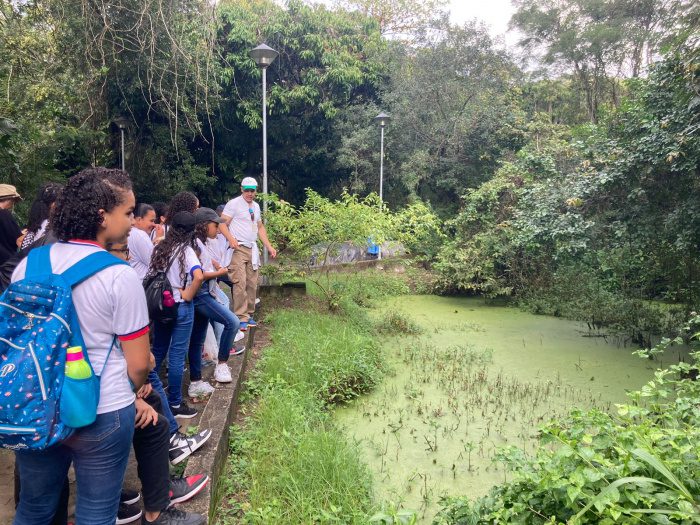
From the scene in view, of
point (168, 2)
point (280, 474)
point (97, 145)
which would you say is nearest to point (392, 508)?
point (280, 474)

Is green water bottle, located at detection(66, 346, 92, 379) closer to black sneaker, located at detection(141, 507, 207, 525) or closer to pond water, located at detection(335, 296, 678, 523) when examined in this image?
black sneaker, located at detection(141, 507, 207, 525)

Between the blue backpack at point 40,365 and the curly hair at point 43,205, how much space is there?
1.51 m

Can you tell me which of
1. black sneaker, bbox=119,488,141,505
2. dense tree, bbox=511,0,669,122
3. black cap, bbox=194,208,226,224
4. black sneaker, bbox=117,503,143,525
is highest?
dense tree, bbox=511,0,669,122

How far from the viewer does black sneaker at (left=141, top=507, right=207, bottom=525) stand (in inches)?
80.4

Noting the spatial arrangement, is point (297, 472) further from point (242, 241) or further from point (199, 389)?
point (242, 241)

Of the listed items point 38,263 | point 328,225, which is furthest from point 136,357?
point 328,225

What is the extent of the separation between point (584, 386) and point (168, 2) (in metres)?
5.07

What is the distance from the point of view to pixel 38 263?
57.4 inches

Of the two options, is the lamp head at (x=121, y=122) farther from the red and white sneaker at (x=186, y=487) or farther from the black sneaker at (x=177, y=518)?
the black sneaker at (x=177, y=518)

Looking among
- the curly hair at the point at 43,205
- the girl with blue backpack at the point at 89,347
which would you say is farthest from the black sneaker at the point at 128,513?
the curly hair at the point at 43,205

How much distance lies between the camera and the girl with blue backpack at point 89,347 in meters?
1.39

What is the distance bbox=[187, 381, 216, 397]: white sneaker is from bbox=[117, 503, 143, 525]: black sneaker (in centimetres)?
119

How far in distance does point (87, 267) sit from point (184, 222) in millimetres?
1577

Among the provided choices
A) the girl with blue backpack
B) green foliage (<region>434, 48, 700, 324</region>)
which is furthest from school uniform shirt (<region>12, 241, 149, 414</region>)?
green foliage (<region>434, 48, 700, 324</region>)
